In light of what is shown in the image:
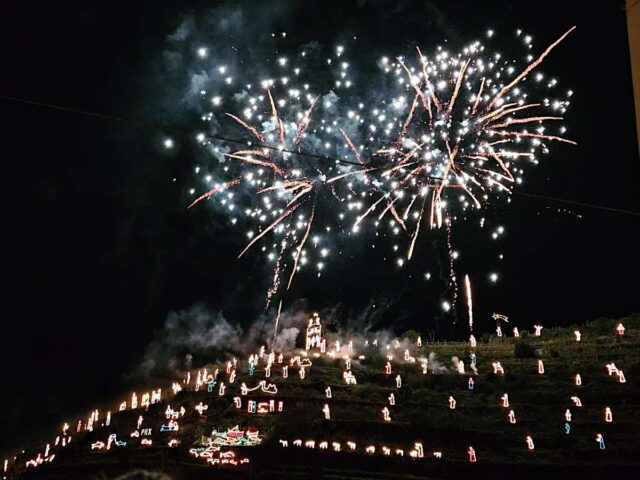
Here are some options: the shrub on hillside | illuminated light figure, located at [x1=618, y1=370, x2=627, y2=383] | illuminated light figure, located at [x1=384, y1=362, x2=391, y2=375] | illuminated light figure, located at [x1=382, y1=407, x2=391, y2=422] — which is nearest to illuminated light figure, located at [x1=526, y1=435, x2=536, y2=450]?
illuminated light figure, located at [x1=618, y1=370, x2=627, y2=383]

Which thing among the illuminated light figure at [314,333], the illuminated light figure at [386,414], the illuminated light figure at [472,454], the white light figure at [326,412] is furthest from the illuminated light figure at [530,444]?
the illuminated light figure at [314,333]

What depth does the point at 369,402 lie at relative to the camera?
34.0 m

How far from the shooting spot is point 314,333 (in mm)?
55594

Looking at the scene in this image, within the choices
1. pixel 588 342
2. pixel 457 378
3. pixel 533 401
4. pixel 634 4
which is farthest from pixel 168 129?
pixel 588 342

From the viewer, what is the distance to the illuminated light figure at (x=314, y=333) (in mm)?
54650

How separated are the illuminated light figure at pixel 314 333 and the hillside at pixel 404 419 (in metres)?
9.09

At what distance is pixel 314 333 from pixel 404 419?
1008 inches

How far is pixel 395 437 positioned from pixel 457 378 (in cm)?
718

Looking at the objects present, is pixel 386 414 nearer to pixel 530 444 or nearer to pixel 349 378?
pixel 349 378

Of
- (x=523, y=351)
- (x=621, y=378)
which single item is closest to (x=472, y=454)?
(x=621, y=378)

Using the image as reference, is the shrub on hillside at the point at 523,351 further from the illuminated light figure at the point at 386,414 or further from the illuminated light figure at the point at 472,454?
the illuminated light figure at the point at 472,454

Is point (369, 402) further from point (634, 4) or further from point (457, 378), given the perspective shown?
point (634, 4)

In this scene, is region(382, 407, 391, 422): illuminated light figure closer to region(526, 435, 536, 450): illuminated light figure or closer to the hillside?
the hillside

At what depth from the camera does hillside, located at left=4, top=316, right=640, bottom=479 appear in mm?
25828
